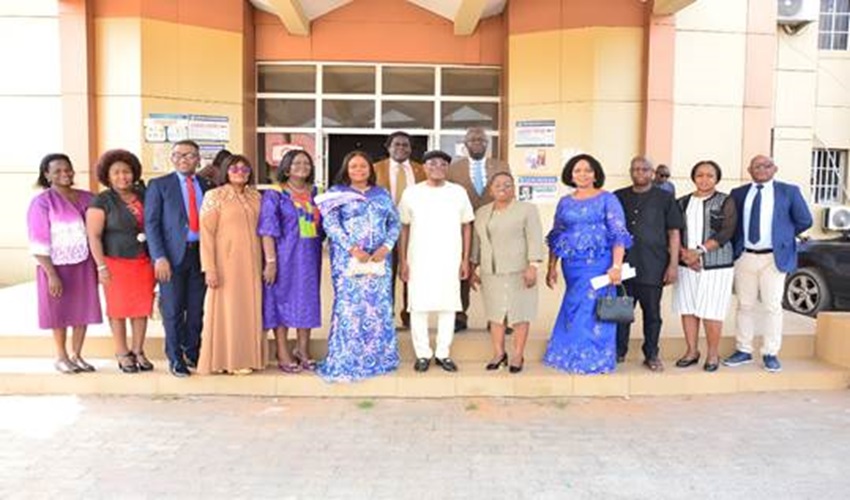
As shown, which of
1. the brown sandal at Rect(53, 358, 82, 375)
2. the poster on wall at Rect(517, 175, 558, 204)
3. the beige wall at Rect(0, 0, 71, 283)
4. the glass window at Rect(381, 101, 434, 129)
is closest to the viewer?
the brown sandal at Rect(53, 358, 82, 375)

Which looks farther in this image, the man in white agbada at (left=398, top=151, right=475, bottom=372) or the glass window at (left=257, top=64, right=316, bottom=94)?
the glass window at (left=257, top=64, right=316, bottom=94)

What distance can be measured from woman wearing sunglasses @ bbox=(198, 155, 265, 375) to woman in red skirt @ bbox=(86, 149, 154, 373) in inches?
20.5

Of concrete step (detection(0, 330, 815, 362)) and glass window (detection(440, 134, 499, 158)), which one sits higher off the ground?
glass window (detection(440, 134, 499, 158))

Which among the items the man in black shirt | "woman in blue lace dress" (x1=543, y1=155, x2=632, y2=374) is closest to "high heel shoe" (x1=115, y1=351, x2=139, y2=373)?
"woman in blue lace dress" (x1=543, y1=155, x2=632, y2=374)

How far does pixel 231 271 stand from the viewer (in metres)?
5.11

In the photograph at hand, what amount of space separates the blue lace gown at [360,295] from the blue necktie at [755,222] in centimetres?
275

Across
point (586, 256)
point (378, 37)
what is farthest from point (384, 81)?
point (586, 256)

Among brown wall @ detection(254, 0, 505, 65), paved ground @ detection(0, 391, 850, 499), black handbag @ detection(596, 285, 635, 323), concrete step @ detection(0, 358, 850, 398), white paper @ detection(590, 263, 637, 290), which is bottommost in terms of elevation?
paved ground @ detection(0, 391, 850, 499)

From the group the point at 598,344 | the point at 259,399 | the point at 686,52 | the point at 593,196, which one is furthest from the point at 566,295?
the point at 686,52

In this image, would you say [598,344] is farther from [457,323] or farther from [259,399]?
[259,399]

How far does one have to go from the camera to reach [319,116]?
11633mm

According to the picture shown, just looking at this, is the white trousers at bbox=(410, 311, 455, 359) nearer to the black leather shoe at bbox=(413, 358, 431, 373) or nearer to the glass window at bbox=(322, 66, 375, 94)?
the black leather shoe at bbox=(413, 358, 431, 373)

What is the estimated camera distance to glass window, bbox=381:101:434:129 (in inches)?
460

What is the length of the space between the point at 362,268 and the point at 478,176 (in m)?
1.38
